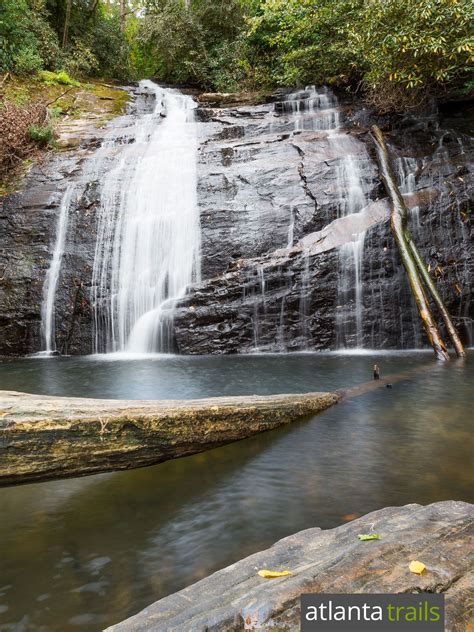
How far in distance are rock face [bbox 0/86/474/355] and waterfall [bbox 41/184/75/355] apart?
0.11m

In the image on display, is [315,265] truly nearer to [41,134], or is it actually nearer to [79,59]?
[41,134]

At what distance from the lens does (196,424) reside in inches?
146

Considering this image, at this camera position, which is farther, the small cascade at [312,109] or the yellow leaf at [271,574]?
the small cascade at [312,109]

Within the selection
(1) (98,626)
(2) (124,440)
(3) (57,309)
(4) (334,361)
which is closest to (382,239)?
(4) (334,361)

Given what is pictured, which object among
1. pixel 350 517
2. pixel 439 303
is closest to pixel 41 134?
pixel 439 303

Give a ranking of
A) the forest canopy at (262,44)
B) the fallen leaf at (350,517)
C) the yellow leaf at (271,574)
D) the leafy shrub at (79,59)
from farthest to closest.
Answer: the leafy shrub at (79,59)
the forest canopy at (262,44)
the fallen leaf at (350,517)
the yellow leaf at (271,574)

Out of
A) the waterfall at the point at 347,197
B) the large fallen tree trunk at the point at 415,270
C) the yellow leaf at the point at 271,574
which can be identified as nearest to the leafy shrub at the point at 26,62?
the waterfall at the point at 347,197

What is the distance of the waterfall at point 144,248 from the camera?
32.6 ft

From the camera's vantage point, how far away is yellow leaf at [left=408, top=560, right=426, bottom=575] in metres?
1.67

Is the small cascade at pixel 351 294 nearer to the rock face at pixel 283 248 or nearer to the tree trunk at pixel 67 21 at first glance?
the rock face at pixel 283 248

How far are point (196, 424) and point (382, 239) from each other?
7183mm

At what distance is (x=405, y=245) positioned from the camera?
8.84 m

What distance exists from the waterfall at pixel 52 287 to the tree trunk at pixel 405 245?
23.0 feet

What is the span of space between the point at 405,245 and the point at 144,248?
5.49 meters
